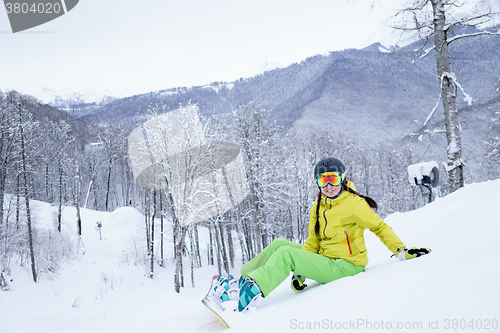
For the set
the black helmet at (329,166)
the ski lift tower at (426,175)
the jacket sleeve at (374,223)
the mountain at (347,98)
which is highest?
the mountain at (347,98)

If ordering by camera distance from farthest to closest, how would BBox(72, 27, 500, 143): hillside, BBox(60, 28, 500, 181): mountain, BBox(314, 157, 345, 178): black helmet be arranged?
BBox(72, 27, 500, 143): hillside, BBox(60, 28, 500, 181): mountain, BBox(314, 157, 345, 178): black helmet

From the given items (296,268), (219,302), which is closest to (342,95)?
(296,268)

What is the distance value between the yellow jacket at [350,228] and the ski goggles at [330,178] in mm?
142

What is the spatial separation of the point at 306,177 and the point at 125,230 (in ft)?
52.7

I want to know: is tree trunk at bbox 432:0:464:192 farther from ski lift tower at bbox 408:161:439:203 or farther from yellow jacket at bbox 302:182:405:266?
yellow jacket at bbox 302:182:405:266

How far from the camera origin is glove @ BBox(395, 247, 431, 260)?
2.24m

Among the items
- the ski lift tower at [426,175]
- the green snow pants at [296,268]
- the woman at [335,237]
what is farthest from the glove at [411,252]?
the ski lift tower at [426,175]

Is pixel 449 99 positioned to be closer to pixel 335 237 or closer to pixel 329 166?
pixel 329 166

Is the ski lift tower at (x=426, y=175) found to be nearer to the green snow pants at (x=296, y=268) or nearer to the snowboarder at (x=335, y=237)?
the snowboarder at (x=335, y=237)

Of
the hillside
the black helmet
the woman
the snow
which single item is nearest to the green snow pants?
the woman

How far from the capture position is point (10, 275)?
44.7ft

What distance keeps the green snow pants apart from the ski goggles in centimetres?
65

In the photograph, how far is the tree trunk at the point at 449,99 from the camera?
6.19m

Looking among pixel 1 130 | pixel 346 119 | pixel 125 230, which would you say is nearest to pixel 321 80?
pixel 346 119
